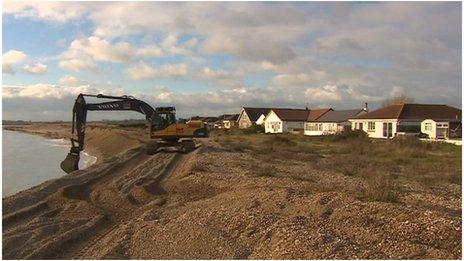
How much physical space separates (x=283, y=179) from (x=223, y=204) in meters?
4.40

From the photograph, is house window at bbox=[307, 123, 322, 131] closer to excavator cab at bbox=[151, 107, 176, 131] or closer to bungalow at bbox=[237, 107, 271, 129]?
bungalow at bbox=[237, 107, 271, 129]

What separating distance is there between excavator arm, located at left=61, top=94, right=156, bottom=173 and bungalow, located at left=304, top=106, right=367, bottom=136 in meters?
31.7

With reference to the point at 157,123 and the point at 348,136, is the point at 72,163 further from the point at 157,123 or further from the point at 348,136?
the point at 348,136

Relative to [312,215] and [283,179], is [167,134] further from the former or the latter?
[312,215]

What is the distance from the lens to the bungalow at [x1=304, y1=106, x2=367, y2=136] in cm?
5594

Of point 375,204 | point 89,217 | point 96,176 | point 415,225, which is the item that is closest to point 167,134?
point 96,176

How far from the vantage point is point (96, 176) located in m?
18.4

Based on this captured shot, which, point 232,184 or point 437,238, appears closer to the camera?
point 437,238

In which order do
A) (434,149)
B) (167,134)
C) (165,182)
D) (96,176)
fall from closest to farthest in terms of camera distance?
(165,182), (96,176), (167,134), (434,149)

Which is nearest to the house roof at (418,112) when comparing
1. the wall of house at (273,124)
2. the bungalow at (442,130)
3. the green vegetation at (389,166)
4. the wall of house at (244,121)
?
the bungalow at (442,130)

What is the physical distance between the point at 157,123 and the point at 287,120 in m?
40.2

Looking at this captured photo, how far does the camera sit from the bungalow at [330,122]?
184 feet

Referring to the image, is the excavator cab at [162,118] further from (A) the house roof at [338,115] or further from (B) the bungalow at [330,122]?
(A) the house roof at [338,115]

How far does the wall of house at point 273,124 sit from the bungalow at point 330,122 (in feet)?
12.6
